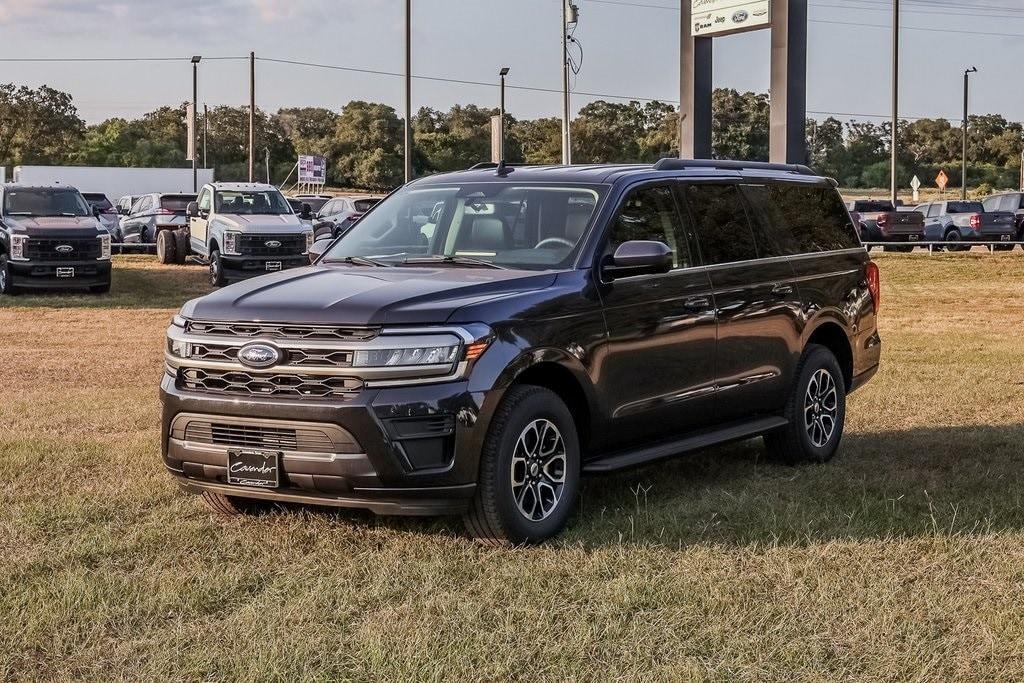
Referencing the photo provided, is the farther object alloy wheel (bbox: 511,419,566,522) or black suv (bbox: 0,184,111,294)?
black suv (bbox: 0,184,111,294)

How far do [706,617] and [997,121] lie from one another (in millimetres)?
104770

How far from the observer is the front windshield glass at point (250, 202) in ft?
90.1

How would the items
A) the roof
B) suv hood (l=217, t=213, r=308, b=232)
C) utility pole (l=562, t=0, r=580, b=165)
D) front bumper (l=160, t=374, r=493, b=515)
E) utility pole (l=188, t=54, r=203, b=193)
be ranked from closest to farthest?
front bumper (l=160, t=374, r=493, b=515) → the roof → suv hood (l=217, t=213, r=308, b=232) → utility pole (l=562, t=0, r=580, b=165) → utility pole (l=188, t=54, r=203, b=193)

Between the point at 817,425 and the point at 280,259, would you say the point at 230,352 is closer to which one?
the point at 817,425

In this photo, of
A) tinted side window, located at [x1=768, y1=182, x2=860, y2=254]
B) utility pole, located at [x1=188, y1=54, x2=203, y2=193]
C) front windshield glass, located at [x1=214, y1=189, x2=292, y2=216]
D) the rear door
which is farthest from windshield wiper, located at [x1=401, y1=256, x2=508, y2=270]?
utility pole, located at [x1=188, y1=54, x2=203, y2=193]

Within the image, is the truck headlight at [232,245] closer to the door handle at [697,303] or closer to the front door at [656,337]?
the front door at [656,337]

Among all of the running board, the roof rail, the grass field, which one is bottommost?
the grass field

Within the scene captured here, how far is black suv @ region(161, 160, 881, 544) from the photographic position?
5969mm

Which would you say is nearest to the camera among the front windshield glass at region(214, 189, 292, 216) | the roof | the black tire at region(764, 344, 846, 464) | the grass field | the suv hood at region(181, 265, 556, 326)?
the grass field

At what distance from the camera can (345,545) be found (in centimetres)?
628

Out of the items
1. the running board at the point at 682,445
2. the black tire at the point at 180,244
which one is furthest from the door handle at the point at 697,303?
the black tire at the point at 180,244

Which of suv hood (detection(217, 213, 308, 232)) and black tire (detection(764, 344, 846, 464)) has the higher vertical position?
suv hood (detection(217, 213, 308, 232))

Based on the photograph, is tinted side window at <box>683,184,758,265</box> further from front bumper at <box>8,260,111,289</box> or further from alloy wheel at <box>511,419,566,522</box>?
front bumper at <box>8,260,111,289</box>

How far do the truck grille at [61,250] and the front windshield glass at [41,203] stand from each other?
36.9 inches
